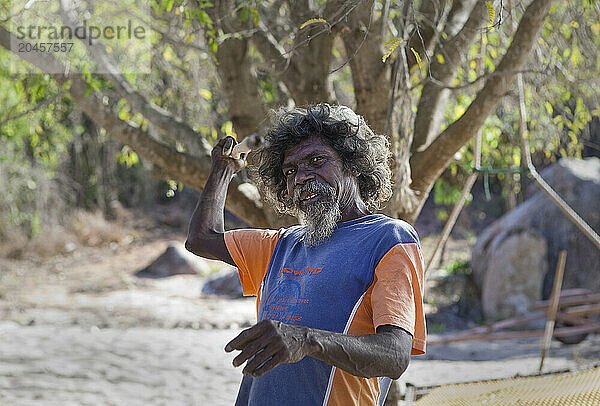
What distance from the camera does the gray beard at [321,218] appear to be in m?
1.88

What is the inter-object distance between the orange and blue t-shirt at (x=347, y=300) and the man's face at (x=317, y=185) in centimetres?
6

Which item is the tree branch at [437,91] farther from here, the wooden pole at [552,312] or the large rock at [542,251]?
the large rock at [542,251]

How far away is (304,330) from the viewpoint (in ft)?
4.59

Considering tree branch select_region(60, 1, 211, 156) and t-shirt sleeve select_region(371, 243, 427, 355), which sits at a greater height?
tree branch select_region(60, 1, 211, 156)

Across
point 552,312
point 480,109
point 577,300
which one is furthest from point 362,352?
point 577,300

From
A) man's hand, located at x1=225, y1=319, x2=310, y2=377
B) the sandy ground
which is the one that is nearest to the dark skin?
man's hand, located at x1=225, y1=319, x2=310, y2=377

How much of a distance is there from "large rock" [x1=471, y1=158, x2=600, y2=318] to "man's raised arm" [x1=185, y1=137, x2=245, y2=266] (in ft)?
23.0

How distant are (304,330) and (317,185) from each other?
0.62m

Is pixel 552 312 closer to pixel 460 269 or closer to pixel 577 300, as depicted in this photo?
pixel 577 300

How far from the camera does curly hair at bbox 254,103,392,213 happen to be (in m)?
2.01

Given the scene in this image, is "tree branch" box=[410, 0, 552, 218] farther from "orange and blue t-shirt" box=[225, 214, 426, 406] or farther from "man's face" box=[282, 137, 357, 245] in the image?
"orange and blue t-shirt" box=[225, 214, 426, 406]

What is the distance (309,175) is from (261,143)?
27 centimetres

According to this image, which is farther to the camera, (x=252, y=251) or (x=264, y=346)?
Answer: (x=252, y=251)

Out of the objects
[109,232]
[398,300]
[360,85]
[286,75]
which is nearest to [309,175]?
[398,300]
